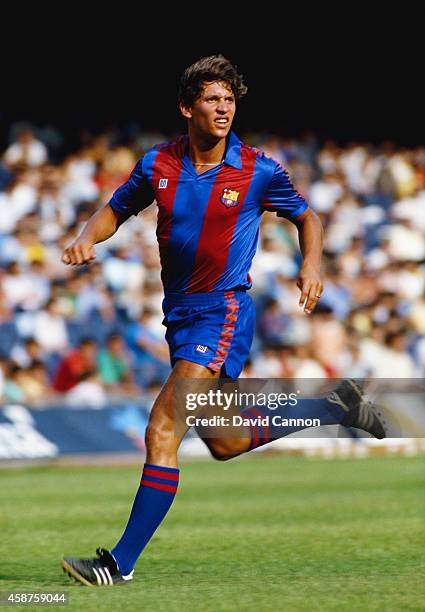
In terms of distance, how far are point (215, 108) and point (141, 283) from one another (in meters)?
10.8

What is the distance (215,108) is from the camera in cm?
586

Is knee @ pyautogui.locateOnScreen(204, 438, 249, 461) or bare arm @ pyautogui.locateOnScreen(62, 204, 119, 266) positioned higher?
bare arm @ pyautogui.locateOnScreen(62, 204, 119, 266)

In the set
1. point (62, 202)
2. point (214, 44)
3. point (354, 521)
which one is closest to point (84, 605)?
point (354, 521)

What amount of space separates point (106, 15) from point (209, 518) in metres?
15.5

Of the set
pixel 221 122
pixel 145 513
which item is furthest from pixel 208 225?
pixel 145 513

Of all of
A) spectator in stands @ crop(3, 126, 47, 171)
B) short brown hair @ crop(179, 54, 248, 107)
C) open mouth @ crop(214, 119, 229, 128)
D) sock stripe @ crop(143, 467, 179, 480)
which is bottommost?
sock stripe @ crop(143, 467, 179, 480)

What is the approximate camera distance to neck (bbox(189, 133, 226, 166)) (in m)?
6.01

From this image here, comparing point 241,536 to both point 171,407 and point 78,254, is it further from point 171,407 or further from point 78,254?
point 78,254

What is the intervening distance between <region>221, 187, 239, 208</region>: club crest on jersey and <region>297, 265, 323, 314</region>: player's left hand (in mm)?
473

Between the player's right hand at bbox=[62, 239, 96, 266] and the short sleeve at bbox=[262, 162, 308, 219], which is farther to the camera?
the short sleeve at bbox=[262, 162, 308, 219]

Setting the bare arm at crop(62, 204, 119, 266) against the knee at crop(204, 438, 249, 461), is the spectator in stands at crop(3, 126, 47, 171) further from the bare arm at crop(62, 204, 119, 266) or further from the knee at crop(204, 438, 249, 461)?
the knee at crop(204, 438, 249, 461)

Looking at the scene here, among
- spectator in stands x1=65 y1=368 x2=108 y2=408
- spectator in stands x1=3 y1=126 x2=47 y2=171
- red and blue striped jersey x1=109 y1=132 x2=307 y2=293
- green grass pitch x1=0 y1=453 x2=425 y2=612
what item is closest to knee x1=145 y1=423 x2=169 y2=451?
green grass pitch x1=0 y1=453 x2=425 y2=612

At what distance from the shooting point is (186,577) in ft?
19.4

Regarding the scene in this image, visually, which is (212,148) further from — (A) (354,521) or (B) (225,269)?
(A) (354,521)
